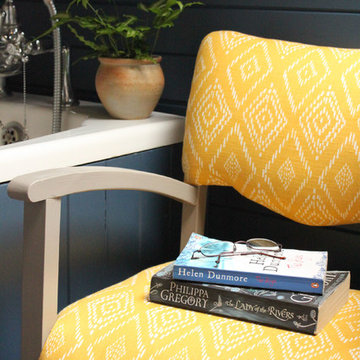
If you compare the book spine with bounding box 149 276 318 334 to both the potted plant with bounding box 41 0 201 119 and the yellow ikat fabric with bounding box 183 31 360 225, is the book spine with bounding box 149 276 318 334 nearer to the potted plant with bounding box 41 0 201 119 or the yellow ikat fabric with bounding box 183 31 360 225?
the yellow ikat fabric with bounding box 183 31 360 225

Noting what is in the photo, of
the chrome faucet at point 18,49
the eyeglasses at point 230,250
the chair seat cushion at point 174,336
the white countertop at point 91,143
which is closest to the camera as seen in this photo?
the chair seat cushion at point 174,336

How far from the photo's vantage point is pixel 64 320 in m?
0.97

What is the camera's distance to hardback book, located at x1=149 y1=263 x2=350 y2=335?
0.92m

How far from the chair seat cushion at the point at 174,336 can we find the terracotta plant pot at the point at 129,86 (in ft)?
1.77

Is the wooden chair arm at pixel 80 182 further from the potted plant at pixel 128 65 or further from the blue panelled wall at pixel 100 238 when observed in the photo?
the potted plant at pixel 128 65

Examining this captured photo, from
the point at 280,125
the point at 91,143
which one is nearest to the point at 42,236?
the point at 91,143

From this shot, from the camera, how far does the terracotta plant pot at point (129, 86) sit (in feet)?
4.55

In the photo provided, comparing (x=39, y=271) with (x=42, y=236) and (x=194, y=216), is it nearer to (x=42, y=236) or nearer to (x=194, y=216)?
(x=42, y=236)

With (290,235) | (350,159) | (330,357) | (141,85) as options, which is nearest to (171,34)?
(141,85)

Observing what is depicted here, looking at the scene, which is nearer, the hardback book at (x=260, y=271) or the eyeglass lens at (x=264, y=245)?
the hardback book at (x=260, y=271)

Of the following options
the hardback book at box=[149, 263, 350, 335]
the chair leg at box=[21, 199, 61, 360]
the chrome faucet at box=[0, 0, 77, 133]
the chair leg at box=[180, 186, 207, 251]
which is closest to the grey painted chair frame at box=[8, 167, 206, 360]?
the chair leg at box=[21, 199, 61, 360]

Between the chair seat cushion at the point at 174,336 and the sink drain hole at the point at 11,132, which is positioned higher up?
the sink drain hole at the point at 11,132

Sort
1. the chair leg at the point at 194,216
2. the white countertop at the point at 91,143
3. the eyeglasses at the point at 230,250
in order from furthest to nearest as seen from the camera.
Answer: the chair leg at the point at 194,216, the white countertop at the point at 91,143, the eyeglasses at the point at 230,250

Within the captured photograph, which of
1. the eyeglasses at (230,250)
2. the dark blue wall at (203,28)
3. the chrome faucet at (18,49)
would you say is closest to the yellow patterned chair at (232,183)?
the eyeglasses at (230,250)
